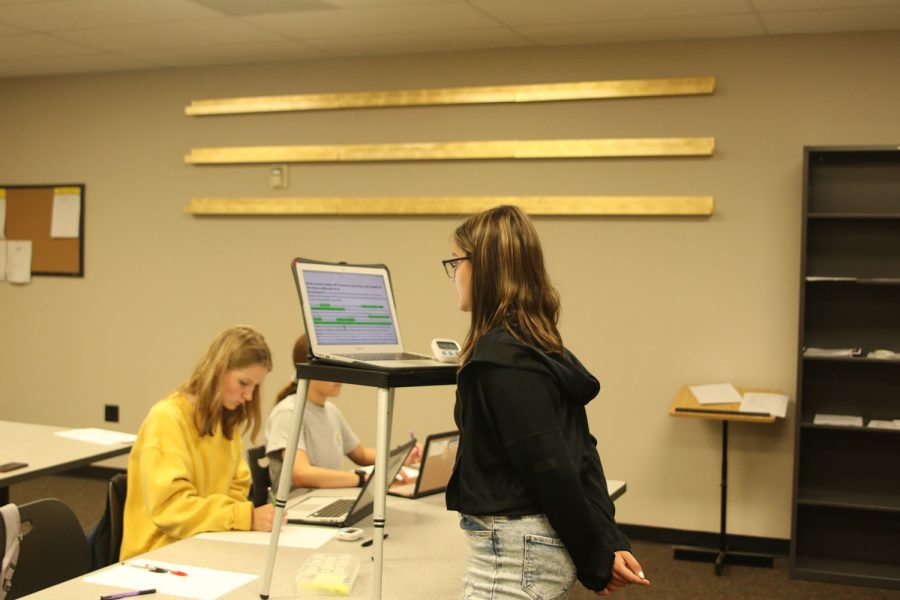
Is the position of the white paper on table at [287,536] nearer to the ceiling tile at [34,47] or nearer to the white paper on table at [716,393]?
the white paper on table at [716,393]

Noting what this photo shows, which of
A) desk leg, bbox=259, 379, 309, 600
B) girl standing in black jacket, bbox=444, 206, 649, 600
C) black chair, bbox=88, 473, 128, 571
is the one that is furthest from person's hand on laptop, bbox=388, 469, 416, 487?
girl standing in black jacket, bbox=444, 206, 649, 600

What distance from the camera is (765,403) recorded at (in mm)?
4582

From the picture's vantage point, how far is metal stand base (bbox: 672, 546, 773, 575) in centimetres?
462

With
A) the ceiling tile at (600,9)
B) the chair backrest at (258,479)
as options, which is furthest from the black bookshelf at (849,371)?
the chair backrest at (258,479)

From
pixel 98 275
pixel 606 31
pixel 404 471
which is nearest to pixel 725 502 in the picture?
pixel 404 471

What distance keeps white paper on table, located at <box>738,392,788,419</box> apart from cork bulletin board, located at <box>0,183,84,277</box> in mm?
4314

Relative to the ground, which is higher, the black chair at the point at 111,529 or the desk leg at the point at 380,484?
the desk leg at the point at 380,484

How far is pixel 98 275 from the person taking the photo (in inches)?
249

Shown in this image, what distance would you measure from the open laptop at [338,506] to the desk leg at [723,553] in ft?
6.91

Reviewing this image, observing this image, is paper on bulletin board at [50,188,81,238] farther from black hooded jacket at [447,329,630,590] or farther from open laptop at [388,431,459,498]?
black hooded jacket at [447,329,630,590]

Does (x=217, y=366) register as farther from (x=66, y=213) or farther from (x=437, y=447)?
(x=66, y=213)

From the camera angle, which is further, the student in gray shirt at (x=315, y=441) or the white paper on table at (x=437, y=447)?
the student in gray shirt at (x=315, y=441)

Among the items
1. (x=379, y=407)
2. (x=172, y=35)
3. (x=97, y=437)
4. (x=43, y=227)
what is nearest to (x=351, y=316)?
(x=379, y=407)

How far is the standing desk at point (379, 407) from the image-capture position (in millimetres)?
1987
